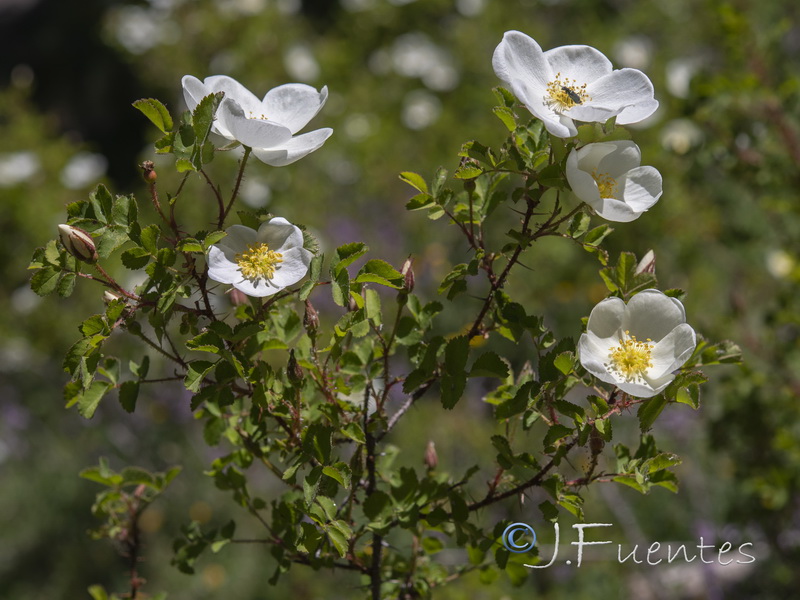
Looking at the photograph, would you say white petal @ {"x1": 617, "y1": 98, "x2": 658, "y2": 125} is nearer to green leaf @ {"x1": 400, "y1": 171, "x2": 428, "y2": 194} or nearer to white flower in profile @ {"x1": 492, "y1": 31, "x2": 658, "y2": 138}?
white flower in profile @ {"x1": 492, "y1": 31, "x2": 658, "y2": 138}

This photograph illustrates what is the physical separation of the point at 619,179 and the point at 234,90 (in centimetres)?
51

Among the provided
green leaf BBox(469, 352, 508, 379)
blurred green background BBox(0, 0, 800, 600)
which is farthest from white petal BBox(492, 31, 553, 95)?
blurred green background BBox(0, 0, 800, 600)

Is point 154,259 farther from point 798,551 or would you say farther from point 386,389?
point 798,551

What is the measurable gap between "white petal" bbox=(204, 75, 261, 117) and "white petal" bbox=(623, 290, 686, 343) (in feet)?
1.82

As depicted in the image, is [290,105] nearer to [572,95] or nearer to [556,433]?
[572,95]

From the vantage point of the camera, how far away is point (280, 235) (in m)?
0.96

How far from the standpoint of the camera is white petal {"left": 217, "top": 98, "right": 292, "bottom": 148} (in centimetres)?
88

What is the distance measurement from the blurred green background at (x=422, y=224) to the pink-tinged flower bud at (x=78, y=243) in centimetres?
56

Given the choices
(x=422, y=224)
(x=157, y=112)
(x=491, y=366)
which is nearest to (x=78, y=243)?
(x=157, y=112)

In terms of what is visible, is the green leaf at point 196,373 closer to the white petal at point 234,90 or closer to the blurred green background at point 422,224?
the white petal at point 234,90

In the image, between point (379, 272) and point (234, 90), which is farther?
point (234, 90)

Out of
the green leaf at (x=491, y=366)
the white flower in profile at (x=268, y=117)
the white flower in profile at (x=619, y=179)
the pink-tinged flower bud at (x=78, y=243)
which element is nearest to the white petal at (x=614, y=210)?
the white flower in profile at (x=619, y=179)

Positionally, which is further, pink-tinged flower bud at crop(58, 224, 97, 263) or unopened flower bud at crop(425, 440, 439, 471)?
unopened flower bud at crop(425, 440, 439, 471)

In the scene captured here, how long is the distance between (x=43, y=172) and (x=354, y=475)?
12.8ft
